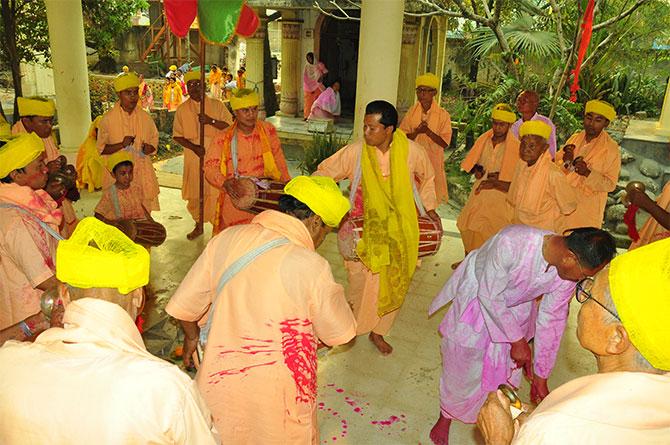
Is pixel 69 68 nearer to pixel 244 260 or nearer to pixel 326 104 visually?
pixel 326 104

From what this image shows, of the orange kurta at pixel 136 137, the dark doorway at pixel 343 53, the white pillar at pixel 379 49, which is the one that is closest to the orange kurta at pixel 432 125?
the white pillar at pixel 379 49

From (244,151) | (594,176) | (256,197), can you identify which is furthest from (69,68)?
(594,176)

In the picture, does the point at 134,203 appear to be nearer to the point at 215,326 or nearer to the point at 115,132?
the point at 115,132

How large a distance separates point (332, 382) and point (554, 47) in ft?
30.0

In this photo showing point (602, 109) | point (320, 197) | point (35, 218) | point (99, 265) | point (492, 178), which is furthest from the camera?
point (492, 178)

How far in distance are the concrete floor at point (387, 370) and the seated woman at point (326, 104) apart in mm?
8623

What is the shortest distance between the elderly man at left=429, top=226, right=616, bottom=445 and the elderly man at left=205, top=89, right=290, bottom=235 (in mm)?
2280

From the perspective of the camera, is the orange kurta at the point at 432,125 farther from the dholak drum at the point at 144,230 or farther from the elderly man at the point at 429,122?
the dholak drum at the point at 144,230

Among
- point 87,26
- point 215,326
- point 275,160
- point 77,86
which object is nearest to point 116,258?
point 215,326

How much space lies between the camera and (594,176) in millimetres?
5285

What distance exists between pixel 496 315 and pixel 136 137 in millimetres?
4577

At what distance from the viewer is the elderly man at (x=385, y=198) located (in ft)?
13.6

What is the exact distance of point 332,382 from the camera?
4.09m

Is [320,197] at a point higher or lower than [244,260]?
higher
